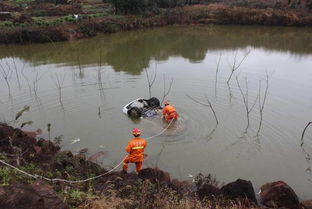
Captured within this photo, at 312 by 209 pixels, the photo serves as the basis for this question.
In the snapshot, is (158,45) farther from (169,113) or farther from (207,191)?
(207,191)

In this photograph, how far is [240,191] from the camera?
8.78m

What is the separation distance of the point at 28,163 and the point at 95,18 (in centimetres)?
2608

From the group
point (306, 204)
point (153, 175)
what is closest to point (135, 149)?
point (153, 175)

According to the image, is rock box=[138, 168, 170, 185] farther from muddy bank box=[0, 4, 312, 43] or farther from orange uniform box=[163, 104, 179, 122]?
muddy bank box=[0, 4, 312, 43]

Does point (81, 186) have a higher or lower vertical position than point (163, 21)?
lower

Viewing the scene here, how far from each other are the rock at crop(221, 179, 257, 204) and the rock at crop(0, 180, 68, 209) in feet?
14.5

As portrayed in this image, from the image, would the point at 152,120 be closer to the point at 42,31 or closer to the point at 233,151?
the point at 233,151

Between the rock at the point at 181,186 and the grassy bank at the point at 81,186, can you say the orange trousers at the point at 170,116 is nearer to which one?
the grassy bank at the point at 81,186

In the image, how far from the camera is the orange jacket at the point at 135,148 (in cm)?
985

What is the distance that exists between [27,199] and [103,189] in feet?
8.56

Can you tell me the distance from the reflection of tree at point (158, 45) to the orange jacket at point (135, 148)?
434 inches

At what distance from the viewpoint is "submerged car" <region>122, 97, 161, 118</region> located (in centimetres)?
1388

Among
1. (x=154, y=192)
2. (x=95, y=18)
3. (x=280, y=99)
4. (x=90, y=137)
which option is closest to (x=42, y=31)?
(x=95, y=18)

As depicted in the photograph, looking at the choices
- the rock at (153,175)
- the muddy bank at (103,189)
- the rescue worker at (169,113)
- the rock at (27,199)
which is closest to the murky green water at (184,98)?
the rescue worker at (169,113)
